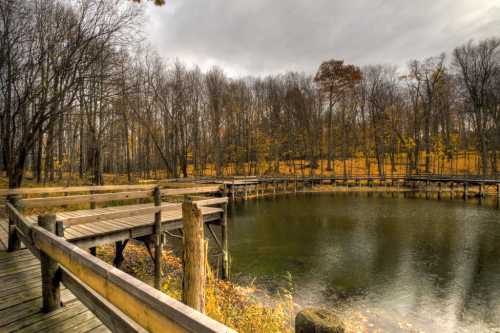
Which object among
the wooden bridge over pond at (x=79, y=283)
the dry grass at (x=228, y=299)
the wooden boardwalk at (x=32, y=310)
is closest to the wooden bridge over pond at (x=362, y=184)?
the dry grass at (x=228, y=299)

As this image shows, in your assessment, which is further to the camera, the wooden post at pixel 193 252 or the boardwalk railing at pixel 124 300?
the wooden post at pixel 193 252

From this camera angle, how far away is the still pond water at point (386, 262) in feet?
23.3

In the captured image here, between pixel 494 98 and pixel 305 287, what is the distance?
43.7 metres

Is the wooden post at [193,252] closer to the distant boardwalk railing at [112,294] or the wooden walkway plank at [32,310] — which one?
the wooden walkway plank at [32,310]

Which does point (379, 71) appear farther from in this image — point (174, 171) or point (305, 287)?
point (305, 287)

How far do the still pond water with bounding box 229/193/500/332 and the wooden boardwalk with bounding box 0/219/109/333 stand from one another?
19.6 ft

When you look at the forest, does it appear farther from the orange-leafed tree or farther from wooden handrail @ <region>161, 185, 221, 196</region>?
wooden handrail @ <region>161, 185, 221, 196</region>

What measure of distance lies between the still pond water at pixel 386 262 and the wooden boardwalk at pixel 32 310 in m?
5.98

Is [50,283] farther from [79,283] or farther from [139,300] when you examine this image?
[139,300]

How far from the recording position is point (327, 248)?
40.0 feet

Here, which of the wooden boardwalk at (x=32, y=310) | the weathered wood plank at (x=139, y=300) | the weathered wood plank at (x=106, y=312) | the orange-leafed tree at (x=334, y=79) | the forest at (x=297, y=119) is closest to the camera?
the weathered wood plank at (x=139, y=300)

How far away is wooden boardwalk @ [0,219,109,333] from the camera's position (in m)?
2.99

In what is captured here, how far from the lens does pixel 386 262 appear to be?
1046cm

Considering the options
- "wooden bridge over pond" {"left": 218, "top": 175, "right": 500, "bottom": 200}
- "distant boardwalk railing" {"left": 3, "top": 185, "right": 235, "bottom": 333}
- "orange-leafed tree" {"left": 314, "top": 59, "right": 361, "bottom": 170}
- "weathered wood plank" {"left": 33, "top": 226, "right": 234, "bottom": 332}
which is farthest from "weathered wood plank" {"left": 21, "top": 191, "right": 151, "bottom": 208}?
"orange-leafed tree" {"left": 314, "top": 59, "right": 361, "bottom": 170}
